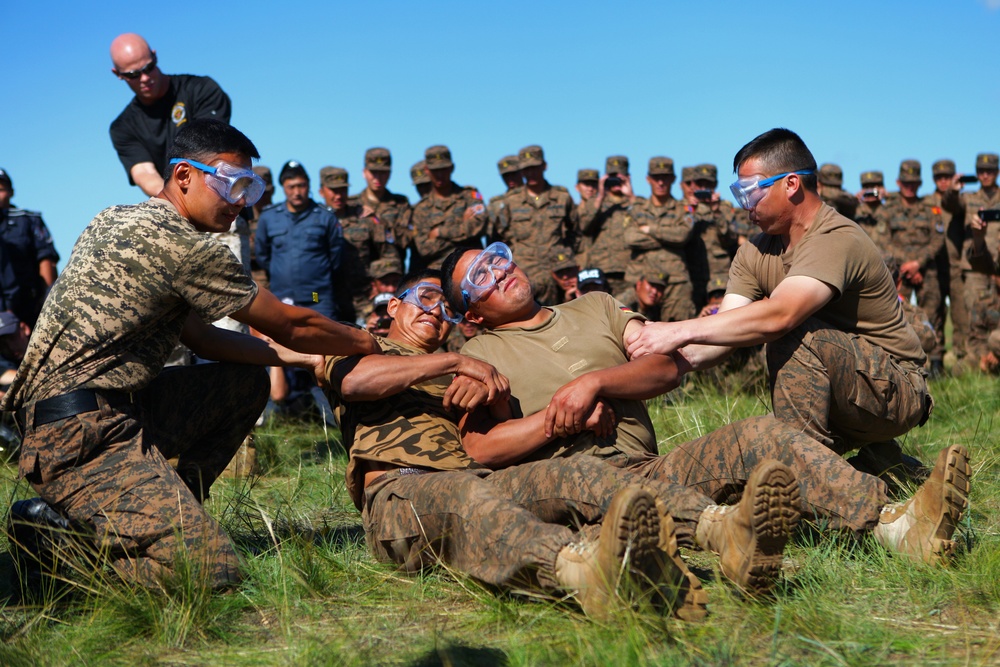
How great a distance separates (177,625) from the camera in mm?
3244

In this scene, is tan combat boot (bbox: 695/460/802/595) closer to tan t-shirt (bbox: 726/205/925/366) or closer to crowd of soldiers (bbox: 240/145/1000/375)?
tan t-shirt (bbox: 726/205/925/366)

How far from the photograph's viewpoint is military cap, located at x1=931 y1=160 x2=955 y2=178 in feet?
48.8

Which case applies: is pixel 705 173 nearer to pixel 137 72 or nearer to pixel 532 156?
pixel 532 156

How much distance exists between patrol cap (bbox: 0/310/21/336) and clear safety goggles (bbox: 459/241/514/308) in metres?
4.94

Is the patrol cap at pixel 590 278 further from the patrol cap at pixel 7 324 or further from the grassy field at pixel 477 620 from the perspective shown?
the grassy field at pixel 477 620

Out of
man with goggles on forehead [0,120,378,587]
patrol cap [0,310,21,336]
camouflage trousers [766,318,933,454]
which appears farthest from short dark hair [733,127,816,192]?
patrol cap [0,310,21,336]

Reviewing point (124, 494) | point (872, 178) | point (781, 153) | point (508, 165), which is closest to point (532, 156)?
point (508, 165)

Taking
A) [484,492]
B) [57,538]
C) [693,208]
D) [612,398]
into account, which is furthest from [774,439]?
[693,208]

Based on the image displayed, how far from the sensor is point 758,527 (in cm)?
305

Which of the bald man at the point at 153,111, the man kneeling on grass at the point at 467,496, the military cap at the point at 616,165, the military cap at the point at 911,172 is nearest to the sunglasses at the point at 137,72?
the bald man at the point at 153,111

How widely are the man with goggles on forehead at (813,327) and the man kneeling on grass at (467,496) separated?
86 cm

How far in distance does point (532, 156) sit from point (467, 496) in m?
9.40

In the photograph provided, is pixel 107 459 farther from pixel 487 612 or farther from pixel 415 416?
pixel 487 612

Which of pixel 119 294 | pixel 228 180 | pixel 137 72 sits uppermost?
pixel 137 72
